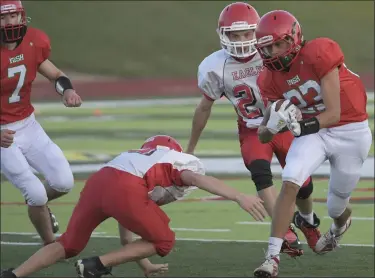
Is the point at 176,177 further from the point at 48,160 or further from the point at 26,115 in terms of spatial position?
the point at 26,115

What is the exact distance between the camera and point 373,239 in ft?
25.5

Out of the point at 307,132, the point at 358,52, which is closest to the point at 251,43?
the point at 307,132

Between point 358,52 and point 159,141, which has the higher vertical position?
point 159,141

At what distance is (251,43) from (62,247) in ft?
7.15

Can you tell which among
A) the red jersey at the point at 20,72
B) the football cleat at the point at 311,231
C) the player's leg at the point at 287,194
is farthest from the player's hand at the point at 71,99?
the football cleat at the point at 311,231

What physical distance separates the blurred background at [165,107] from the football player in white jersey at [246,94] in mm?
512

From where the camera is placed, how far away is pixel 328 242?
6906 millimetres

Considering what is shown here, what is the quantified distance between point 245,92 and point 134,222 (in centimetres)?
189

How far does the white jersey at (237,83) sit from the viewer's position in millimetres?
6949

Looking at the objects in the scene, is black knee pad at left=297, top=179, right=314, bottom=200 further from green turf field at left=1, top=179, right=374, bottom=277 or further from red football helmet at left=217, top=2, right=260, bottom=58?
red football helmet at left=217, top=2, right=260, bottom=58

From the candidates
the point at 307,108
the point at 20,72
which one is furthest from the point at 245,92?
the point at 20,72

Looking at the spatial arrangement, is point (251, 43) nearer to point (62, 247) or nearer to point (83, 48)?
point (62, 247)

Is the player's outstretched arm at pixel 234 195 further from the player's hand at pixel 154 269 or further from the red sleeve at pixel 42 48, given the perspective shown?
the red sleeve at pixel 42 48

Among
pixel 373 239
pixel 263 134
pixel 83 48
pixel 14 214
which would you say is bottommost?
pixel 83 48
